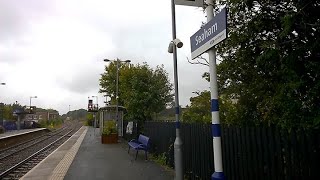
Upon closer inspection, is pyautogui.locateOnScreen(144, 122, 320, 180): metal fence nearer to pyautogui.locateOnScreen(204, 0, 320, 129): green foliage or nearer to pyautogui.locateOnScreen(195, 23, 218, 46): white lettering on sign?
pyautogui.locateOnScreen(204, 0, 320, 129): green foliage

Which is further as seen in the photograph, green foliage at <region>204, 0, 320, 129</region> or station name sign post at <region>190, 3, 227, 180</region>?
green foliage at <region>204, 0, 320, 129</region>

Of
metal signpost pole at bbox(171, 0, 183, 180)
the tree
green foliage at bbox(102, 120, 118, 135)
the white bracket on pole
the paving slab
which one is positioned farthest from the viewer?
green foliage at bbox(102, 120, 118, 135)

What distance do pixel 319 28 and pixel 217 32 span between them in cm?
266

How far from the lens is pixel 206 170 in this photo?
28.2 ft

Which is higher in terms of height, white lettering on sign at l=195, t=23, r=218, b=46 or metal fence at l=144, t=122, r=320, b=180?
white lettering on sign at l=195, t=23, r=218, b=46

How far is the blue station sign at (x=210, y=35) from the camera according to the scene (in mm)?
4418

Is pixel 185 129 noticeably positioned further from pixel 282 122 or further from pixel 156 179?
pixel 282 122

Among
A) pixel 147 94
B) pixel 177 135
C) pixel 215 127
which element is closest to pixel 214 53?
pixel 215 127

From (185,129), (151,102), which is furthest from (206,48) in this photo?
(151,102)

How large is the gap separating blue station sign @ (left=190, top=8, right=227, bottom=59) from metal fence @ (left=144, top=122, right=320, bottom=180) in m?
1.69

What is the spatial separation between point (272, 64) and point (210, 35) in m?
2.60

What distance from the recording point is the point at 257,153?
605 centimetres

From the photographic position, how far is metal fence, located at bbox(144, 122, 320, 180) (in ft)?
16.1

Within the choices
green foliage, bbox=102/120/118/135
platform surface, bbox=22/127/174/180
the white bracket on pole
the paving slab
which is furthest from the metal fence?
green foliage, bbox=102/120/118/135
